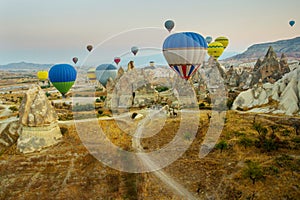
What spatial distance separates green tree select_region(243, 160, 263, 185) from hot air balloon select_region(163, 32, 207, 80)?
41.8 feet

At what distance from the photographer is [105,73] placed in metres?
66.1

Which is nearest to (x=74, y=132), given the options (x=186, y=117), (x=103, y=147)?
(x=103, y=147)

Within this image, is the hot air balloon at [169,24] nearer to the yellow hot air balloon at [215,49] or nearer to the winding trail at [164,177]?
the yellow hot air balloon at [215,49]

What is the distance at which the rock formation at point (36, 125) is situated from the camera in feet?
72.4

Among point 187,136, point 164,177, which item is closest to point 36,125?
point 164,177

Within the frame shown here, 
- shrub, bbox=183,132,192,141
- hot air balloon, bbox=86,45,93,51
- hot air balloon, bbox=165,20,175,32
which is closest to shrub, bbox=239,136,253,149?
shrub, bbox=183,132,192,141

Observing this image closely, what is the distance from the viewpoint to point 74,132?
2583cm

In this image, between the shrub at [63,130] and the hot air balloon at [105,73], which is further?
the hot air balloon at [105,73]

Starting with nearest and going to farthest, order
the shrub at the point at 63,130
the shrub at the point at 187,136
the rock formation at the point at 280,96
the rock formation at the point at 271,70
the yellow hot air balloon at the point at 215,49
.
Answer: the shrub at the point at 187,136, the shrub at the point at 63,130, the rock formation at the point at 280,96, the rock formation at the point at 271,70, the yellow hot air balloon at the point at 215,49

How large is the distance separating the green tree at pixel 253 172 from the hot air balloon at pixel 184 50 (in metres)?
12.7

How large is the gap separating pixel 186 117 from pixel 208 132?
18.6 ft

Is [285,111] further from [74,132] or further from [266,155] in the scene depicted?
[74,132]

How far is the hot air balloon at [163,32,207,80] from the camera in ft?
83.3

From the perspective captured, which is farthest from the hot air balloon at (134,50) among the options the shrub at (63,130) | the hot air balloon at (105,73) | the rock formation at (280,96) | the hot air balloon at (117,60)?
the shrub at (63,130)
